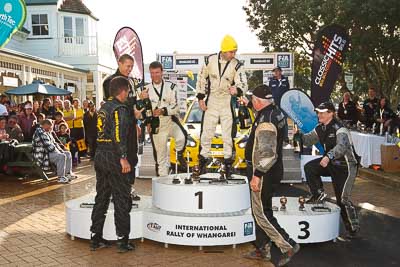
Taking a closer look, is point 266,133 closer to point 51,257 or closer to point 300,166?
point 51,257

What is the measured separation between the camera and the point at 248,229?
20.0 feet

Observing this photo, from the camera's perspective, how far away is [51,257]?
5.67 m

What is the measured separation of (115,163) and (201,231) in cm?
134

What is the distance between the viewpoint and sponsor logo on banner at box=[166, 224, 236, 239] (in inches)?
231

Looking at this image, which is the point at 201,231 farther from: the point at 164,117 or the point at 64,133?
the point at 64,133

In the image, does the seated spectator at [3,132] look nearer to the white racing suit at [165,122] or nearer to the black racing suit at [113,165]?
the white racing suit at [165,122]

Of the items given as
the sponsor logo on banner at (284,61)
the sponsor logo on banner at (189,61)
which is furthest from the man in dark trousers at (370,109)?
the sponsor logo on banner at (189,61)

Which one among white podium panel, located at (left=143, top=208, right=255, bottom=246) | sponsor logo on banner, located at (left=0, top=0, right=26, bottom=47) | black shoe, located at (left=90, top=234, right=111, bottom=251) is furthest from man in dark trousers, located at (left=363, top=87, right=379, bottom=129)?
black shoe, located at (left=90, top=234, right=111, bottom=251)

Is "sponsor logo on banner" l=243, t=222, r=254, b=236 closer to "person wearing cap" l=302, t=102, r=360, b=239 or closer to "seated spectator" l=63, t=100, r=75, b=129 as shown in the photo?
"person wearing cap" l=302, t=102, r=360, b=239

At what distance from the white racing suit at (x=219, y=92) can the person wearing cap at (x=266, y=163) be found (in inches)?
64.7

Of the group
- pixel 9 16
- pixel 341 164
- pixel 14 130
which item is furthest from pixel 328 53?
pixel 14 130

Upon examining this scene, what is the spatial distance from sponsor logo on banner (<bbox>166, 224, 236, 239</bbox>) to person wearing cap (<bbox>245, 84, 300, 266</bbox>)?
627 mm

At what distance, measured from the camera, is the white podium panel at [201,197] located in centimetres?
593

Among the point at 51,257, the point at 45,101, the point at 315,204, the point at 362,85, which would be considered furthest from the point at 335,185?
the point at 362,85
